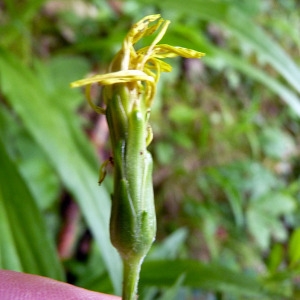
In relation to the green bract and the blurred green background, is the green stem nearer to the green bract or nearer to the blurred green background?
the green bract

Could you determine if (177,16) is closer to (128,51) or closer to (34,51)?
(34,51)

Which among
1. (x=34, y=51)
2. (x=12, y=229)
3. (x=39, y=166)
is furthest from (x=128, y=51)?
(x=34, y=51)

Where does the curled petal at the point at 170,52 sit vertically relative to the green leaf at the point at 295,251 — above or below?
above

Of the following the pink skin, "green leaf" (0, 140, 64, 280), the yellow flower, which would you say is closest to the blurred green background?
"green leaf" (0, 140, 64, 280)

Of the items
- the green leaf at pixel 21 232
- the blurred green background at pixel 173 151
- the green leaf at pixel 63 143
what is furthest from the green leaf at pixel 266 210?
the green leaf at pixel 21 232

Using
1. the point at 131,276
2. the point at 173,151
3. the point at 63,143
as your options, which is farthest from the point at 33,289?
the point at 173,151

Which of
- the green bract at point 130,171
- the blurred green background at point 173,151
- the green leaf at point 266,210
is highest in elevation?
the green bract at point 130,171

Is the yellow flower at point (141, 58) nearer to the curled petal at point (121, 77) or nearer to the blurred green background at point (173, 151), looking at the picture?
the curled petal at point (121, 77)

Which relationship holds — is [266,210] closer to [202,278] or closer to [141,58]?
[202,278]
